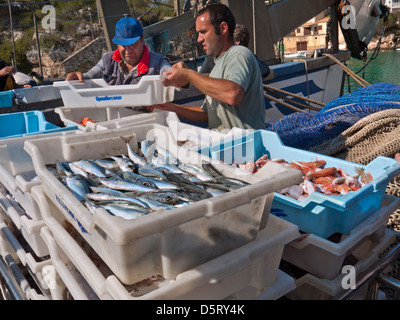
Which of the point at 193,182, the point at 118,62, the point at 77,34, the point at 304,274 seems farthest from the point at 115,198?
the point at 77,34

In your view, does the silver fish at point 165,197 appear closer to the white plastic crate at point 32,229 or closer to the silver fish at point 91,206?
the silver fish at point 91,206

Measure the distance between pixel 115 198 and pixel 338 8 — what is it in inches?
368

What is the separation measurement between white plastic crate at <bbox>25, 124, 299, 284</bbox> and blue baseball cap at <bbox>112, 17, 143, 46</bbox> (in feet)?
8.32

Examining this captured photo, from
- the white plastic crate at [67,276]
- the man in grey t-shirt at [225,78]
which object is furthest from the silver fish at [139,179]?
the man in grey t-shirt at [225,78]

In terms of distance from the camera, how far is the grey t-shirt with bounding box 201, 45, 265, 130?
108 inches

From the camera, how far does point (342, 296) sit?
1490 mm

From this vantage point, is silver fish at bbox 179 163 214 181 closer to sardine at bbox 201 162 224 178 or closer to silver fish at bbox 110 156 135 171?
sardine at bbox 201 162 224 178

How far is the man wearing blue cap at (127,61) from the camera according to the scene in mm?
3627

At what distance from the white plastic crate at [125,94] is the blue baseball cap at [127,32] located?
0.74m

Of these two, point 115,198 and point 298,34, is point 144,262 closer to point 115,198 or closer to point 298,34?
point 115,198

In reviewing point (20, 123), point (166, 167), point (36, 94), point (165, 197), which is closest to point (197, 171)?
point (166, 167)

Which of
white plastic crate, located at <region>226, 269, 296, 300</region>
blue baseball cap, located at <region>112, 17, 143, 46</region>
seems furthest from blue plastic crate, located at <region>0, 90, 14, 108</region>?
white plastic crate, located at <region>226, 269, 296, 300</region>

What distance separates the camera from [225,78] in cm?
279

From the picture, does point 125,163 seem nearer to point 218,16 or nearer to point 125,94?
point 125,94
